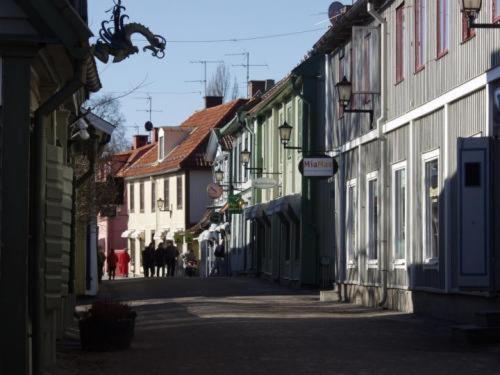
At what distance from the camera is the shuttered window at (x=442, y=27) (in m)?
22.5

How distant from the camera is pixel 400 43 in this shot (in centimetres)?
2645

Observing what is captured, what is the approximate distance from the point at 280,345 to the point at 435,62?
7.83 m

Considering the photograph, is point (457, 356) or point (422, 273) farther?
point (422, 273)

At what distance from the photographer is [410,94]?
2523 cm

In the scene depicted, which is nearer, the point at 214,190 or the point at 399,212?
the point at 399,212

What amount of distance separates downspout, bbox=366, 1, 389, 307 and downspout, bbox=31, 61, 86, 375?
625 inches

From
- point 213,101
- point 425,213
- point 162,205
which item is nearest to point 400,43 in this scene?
point 425,213

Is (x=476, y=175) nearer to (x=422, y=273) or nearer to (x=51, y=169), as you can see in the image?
(x=422, y=273)

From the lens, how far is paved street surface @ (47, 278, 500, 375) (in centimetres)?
1447

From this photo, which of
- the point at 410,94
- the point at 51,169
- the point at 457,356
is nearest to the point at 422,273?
the point at 410,94

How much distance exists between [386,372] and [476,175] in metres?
6.26

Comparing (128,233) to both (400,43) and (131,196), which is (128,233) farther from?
(400,43)

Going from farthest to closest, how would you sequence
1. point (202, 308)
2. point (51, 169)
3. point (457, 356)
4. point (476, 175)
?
point (202, 308) → point (476, 175) → point (457, 356) → point (51, 169)

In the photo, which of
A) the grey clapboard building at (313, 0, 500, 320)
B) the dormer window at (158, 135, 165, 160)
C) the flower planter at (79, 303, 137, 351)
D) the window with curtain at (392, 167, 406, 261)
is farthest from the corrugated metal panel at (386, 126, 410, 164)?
the dormer window at (158, 135, 165, 160)
